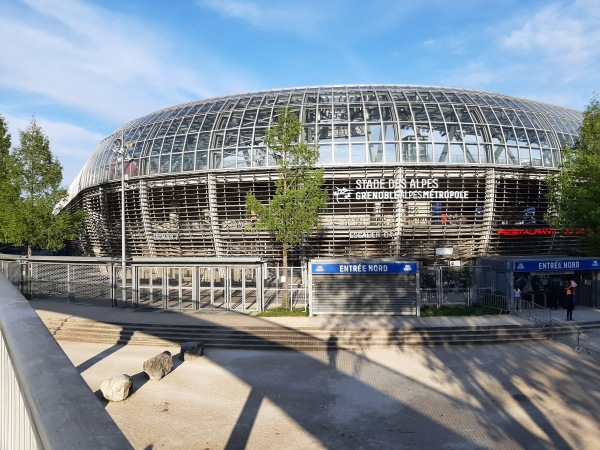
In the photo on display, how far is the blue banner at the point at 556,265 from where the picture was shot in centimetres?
2303

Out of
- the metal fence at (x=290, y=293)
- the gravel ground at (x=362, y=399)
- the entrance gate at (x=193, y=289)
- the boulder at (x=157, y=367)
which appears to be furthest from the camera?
the metal fence at (x=290, y=293)

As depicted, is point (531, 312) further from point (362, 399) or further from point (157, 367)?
point (157, 367)

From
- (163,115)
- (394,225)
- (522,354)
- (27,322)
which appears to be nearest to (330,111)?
(394,225)

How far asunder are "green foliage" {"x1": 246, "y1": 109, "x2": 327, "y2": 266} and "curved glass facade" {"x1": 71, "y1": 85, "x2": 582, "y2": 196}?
22.9 ft

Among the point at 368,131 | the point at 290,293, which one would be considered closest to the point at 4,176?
the point at 290,293

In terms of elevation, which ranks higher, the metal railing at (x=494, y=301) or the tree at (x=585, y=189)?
the tree at (x=585, y=189)

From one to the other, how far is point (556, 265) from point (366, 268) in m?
10.9

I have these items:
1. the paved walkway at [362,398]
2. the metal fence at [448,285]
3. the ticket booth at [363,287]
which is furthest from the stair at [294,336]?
the metal fence at [448,285]

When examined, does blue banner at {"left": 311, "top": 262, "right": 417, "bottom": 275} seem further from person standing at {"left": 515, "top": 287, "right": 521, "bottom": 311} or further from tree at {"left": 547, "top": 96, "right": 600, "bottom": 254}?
tree at {"left": 547, "top": 96, "right": 600, "bottom": 254}

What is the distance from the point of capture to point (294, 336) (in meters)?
18.6

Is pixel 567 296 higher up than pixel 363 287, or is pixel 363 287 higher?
pixel 363 287

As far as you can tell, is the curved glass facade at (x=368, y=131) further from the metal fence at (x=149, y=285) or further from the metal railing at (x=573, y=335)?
the metal railing at (x=573, y=335)

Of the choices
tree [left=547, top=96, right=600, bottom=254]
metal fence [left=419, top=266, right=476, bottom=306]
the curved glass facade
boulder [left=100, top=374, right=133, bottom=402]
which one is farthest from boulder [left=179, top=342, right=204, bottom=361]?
tree [left=547, top=96, right=600, bottom=254]

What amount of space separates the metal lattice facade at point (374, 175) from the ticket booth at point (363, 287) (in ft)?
31.0
